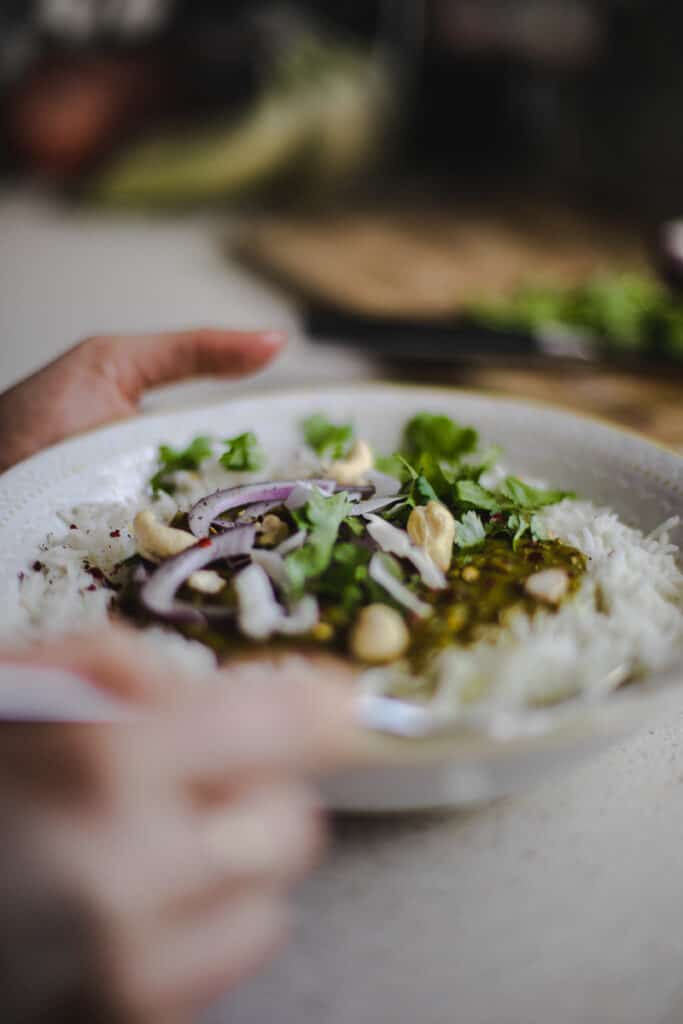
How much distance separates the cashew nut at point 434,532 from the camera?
2.73 ft

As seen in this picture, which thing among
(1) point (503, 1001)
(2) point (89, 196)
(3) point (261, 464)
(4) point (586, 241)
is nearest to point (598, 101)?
(4) point (586, 241)

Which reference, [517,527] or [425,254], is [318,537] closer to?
[517,527]

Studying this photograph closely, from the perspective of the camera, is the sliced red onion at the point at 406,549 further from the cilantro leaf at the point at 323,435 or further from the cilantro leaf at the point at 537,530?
the cilantro leaf at the point at 323,435

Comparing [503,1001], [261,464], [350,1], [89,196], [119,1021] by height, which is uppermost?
[350,1]

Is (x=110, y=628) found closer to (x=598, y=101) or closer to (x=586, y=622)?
(x=586, y=622)

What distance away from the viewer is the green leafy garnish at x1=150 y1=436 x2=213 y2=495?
1.07 metres

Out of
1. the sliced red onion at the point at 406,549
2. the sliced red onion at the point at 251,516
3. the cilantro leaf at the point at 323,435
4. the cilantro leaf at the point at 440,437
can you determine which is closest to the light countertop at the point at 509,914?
the sliced red onion at the point at 406,549

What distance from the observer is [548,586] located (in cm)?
80

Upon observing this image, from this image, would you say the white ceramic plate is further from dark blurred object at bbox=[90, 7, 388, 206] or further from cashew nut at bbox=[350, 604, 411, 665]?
dark blurred object at bbox=[90, 7, 388, 206]

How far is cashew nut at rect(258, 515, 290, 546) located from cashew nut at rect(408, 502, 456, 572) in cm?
12

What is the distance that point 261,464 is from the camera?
1.09 m

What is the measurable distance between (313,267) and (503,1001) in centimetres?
210

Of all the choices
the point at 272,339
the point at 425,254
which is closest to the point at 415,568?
the point at 272,339

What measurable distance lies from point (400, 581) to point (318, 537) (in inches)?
3.3
